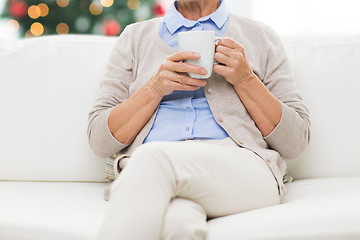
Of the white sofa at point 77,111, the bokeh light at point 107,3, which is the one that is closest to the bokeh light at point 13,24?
the bokeh light at point 107,3

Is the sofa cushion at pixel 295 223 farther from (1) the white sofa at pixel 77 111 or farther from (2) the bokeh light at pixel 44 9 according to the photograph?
(2) the bokeh light at pixel 44 9

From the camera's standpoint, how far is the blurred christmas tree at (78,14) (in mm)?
2578

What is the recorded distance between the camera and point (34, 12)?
2.61m

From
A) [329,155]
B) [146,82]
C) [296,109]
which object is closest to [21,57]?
[146,82]

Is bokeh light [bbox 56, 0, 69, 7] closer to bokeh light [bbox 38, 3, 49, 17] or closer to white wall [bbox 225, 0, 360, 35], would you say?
bokeh light [bbox 38, 3, 49, 17]

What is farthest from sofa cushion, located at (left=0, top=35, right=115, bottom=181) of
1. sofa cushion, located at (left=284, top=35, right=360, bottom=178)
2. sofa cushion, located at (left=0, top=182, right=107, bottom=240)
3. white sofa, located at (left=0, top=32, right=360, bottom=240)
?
sofa cushion, located at (left=284, top=35, right=360, bottom=178)

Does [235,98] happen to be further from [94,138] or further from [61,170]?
[61,170]

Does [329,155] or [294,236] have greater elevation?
[294,236]

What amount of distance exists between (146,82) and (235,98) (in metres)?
0.25

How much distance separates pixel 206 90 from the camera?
4.00ft

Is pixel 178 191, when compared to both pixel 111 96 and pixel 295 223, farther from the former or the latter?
pixel 111 96

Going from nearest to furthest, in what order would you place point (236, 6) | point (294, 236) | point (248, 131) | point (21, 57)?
A: point (294, 236)
point (248, 131)
point (21, 57)
point (236, 6)

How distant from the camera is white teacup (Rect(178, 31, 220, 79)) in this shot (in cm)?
98

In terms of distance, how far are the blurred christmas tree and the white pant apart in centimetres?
177
